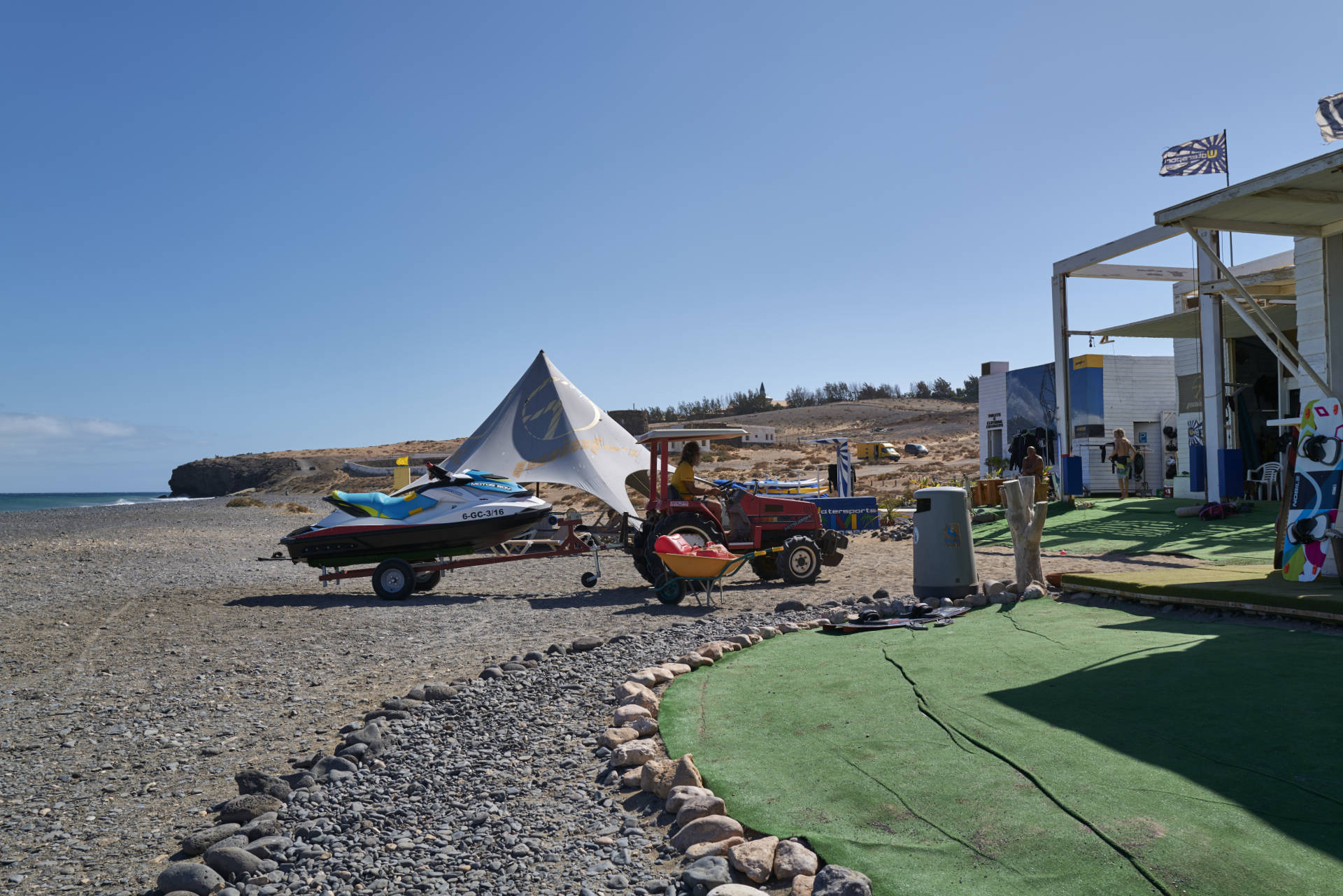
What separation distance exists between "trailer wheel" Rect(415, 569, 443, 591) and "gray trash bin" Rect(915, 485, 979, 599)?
7.03m

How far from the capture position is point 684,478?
11281 millimetres

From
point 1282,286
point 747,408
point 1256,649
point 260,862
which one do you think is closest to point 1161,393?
point 1282,286

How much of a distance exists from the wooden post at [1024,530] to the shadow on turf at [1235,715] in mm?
2558

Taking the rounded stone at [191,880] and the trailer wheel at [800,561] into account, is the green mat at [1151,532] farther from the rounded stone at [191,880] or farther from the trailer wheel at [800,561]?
the rounded stone at [191,880]

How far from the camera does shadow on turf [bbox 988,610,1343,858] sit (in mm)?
3236

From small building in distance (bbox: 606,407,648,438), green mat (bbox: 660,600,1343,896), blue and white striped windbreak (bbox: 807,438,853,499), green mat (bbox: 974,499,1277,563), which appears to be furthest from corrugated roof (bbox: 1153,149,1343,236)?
small building in distance (bbox: 606,407,648,438)

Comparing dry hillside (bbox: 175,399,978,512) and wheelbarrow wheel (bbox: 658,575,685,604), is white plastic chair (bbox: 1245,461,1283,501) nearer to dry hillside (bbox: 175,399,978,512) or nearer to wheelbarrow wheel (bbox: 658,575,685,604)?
dry hillside (bbox: 175,399,978,512)

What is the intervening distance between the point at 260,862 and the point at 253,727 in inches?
94.1

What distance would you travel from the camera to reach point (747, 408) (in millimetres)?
87250

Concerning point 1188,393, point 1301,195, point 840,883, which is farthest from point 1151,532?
point 840,883

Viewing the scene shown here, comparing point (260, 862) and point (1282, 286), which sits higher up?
point (1282, 286)

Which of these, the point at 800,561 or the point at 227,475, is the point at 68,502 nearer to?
the point at 227,475

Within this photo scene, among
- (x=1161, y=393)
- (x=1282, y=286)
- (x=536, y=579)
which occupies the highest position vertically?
(x=1282, y=286)

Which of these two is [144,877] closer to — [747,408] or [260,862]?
[260,862]
